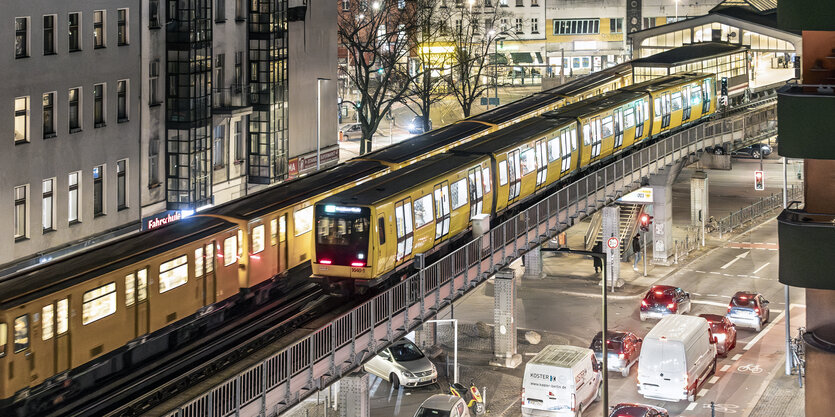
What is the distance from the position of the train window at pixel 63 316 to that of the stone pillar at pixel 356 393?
7.87m

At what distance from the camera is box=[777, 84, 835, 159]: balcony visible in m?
21.7

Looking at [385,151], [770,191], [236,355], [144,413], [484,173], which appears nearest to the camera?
[144,413]

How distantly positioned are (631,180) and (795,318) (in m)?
9.93

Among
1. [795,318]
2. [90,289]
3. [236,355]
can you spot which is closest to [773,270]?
[795,318]

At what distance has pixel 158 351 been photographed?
37906mm

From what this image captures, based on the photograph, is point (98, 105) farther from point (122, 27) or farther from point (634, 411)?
point (634, 411)

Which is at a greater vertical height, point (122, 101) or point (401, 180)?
point (122, 101)

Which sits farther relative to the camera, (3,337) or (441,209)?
(441,209)

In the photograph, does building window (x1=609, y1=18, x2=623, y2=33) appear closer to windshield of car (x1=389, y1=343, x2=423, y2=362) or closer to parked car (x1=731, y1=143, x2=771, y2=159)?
parked car (x1=731, y1=143, x2=771, y2=159)

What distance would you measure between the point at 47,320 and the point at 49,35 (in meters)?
18.4

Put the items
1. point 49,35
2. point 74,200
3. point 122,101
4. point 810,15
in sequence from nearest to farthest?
1. point 810,15
2. point 49,35
3. point 74,200
4. point 122,101

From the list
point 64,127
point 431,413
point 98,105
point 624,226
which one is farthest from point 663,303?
point 64,127

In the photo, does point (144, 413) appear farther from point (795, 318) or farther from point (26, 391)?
point (795, 318)

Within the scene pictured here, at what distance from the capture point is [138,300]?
116 ft
